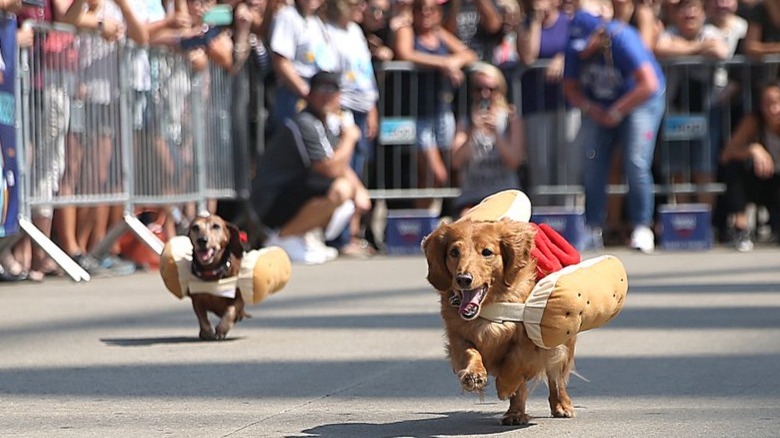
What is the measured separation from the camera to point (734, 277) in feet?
41.7

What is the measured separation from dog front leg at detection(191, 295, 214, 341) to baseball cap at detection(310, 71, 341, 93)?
5.66 metres

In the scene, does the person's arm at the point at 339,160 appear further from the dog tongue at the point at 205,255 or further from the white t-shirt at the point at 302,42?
the dog tongue at the point at 205,255

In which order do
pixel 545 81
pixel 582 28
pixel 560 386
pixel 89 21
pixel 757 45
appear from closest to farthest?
pixel 560 386 → pixel 89 21 → pixel 582 28 → pixel 757 45 → pixel 545 81

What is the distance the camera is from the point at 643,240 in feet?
50.2

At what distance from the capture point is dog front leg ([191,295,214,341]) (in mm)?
9047

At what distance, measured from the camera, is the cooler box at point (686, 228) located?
1564cm

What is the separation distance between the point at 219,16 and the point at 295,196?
2173 millimetres

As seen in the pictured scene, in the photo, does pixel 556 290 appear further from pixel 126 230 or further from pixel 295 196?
pixel 295 196

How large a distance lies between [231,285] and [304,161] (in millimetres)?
5846

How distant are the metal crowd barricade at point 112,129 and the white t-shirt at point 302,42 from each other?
0.69 meters

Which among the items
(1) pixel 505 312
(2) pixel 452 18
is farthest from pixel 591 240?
(1) pixel 505 312

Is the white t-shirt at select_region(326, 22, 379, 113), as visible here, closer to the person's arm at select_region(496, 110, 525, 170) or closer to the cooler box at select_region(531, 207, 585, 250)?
the person's arm at select_region(496, 110, 525, 170)

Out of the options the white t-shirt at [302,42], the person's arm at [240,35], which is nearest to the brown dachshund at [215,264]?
the white t-shirt at [302,42]

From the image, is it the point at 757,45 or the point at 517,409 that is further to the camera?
the point at 757,45
